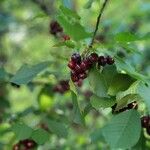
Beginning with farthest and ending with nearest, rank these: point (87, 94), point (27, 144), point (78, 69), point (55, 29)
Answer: point (87, 94)
point (55, 29)
point (27, 144)
point (78, 69)

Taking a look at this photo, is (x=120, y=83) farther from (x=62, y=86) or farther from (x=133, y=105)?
(x=62, y=86)

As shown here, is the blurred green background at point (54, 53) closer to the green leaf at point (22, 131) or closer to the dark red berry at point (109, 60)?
the dark red berry at point (109, 60)

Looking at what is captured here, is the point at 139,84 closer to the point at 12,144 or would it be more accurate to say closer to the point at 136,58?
the point at 12,144

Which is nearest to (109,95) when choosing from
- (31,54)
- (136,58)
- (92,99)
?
(92,99)

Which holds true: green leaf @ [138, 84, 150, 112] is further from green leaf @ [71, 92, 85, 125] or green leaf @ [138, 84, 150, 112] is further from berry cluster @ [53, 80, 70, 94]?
berry cluster @ [53, 80, 70, 94]

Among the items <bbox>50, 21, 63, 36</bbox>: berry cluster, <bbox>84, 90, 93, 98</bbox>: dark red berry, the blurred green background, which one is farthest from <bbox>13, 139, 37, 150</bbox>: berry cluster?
<bbox>84, 90, 93, 98</bbox>: dark red berry

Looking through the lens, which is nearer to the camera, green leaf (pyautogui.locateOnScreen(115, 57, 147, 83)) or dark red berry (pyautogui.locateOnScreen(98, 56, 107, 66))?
green leaf (pyautogui.locateOnScreen(115, 57, 147, 83))

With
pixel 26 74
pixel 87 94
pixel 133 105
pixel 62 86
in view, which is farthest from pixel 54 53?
pixel 87 94

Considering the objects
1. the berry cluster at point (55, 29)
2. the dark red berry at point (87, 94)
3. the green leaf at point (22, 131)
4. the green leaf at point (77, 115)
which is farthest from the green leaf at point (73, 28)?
the dark red berry at point (87, 94)
